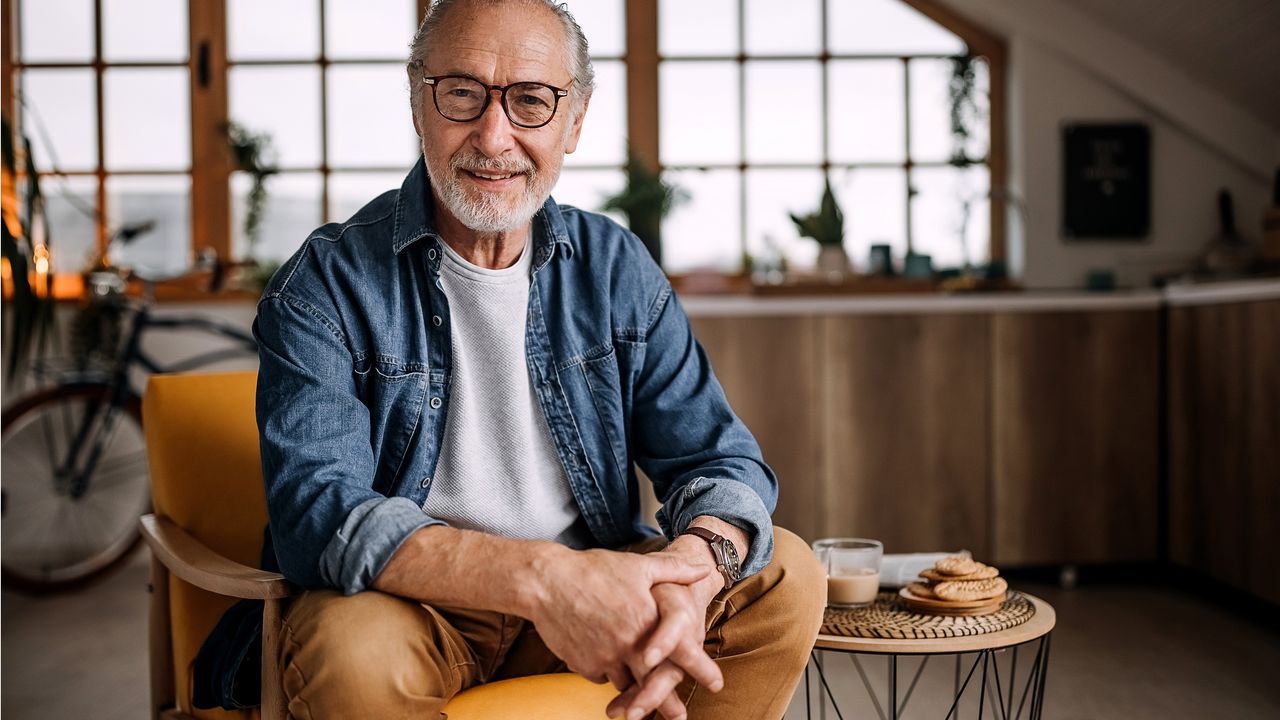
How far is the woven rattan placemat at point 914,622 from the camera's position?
5.07 feet

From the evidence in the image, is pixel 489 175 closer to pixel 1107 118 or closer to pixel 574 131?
pixel 574 131

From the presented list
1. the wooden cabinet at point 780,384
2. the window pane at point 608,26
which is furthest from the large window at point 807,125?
the wooden cabinet at point 780,384

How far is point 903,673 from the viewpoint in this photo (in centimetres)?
281

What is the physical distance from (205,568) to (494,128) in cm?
71

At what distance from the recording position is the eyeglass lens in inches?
62.4

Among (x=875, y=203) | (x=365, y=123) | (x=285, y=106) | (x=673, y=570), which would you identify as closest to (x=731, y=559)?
(x=673, y=570)

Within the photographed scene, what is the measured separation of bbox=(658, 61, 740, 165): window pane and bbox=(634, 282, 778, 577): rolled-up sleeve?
2.57m

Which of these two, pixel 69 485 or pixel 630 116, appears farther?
pixel 630 116

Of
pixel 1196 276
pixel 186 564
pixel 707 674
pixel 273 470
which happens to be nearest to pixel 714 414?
pixel 707 674

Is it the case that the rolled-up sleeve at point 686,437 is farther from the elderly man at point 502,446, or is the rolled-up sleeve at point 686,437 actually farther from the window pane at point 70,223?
the window pane at point 70,223

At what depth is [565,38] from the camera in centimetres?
164

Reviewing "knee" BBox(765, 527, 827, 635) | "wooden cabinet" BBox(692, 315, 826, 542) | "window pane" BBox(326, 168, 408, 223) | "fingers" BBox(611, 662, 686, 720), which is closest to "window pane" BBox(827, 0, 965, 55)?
"wooden cabinet" BBox(692, 315, 826, 542)

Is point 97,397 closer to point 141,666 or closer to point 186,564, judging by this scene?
point 141,666

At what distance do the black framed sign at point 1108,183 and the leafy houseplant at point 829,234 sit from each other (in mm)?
848
